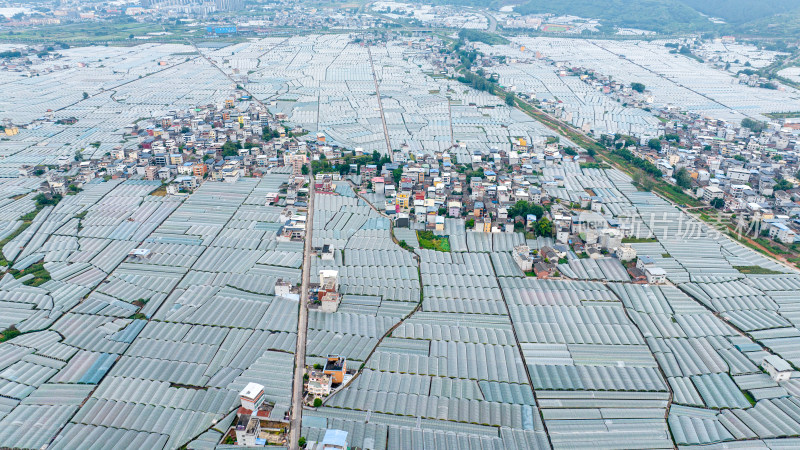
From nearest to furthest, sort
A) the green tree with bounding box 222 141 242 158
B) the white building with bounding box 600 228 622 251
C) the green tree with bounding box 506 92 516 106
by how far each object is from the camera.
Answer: the white building with bounding box 600 228 622 251 < the green tree with bounding box 222 141 242 158 < the green tree with bounding box 506 92 516 106

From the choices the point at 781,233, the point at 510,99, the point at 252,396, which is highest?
the point at 510,99

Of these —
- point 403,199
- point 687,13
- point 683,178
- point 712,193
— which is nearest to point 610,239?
point 712,193

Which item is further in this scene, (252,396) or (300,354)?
(300,354)

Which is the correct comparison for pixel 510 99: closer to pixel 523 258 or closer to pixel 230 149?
pixel 230 149

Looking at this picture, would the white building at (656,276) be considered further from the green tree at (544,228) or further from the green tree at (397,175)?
the green tree at (397,175)

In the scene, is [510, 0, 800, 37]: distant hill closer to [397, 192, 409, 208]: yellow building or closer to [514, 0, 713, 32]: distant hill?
[514, 0, 713, 32]: distant hill

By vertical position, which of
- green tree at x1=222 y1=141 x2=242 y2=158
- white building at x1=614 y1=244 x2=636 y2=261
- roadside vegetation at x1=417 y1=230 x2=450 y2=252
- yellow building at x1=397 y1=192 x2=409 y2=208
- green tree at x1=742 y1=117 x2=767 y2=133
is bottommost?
roadside vegetation at x1=417 y1=230 x2=450 y2=252

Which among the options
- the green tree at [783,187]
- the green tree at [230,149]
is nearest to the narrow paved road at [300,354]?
the green tree at [230,149]

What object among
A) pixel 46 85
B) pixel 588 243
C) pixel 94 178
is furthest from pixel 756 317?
pixel 46 85

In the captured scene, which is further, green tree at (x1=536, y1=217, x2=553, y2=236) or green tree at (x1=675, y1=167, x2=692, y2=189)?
green tree at (x1=675, y1=167, x2=692, y2=189)

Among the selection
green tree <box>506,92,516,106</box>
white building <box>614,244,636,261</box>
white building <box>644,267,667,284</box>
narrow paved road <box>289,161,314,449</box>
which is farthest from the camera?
green tree <box>506,92,516,106</box>

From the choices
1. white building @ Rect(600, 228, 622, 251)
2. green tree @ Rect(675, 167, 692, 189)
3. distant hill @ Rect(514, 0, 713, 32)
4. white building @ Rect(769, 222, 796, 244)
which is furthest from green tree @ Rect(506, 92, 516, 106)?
distant hill @ Rect(514, 0, 713, 32)
